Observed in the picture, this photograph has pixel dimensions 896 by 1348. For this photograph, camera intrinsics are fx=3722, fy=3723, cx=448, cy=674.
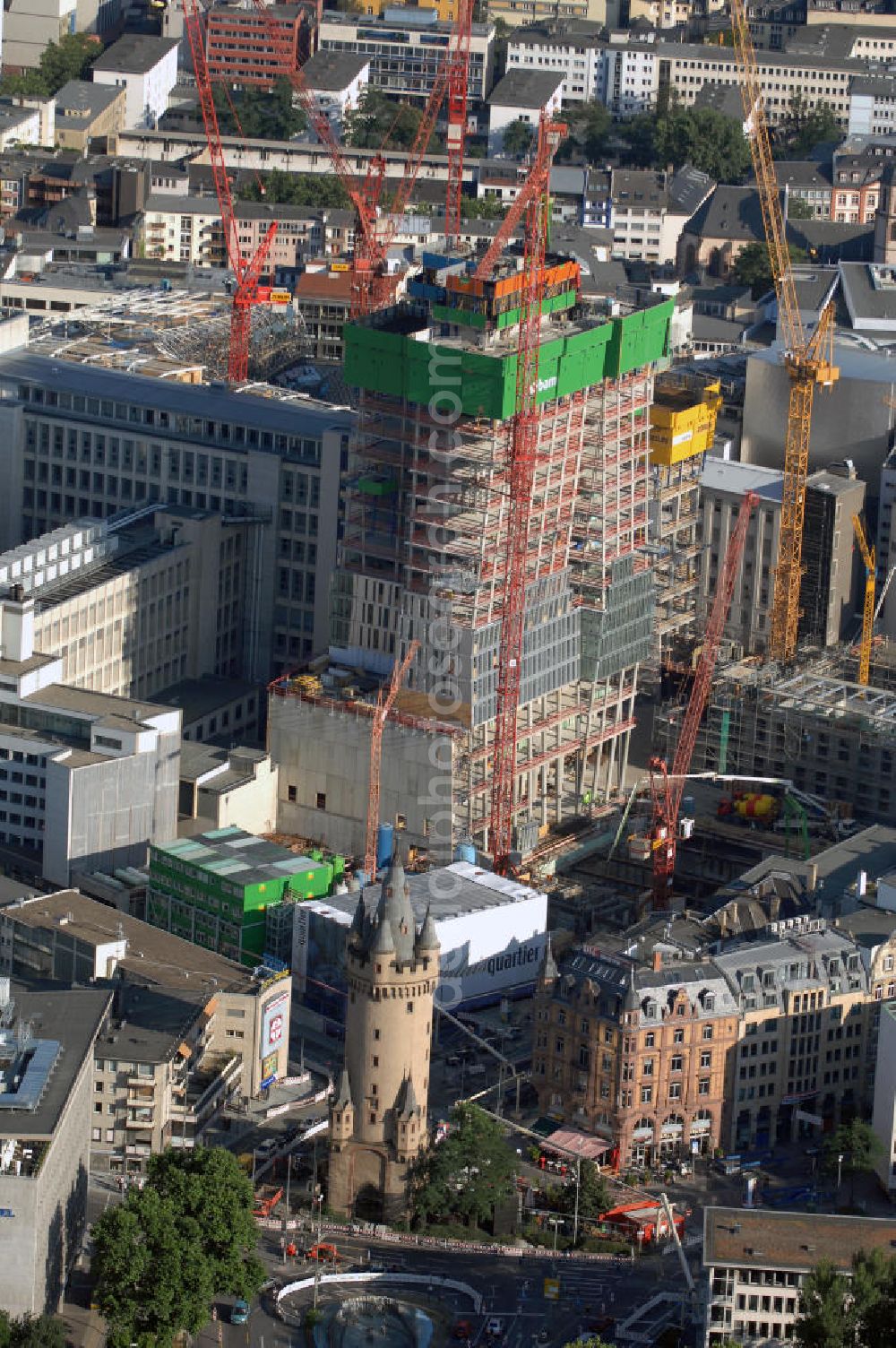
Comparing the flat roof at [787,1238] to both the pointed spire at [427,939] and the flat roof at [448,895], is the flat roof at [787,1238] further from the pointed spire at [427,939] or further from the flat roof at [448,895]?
the flat roof at [448,895]

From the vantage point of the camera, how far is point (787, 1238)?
159375 millimetres

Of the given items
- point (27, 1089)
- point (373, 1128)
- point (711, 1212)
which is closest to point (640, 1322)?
point (711, 1212)

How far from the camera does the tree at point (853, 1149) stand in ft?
567

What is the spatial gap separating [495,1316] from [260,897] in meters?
36.0

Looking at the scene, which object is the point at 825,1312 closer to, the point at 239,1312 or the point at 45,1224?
the point at 239,1312

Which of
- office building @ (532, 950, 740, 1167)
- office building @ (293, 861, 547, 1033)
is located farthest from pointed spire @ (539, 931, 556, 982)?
office building @ (293, 861, 547, 1033)

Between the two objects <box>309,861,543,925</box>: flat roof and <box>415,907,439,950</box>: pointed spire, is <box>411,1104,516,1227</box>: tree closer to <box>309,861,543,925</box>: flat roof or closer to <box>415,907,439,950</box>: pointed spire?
<box>415,907,439,950</box>: pointed spire

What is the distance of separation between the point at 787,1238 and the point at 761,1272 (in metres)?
2.46

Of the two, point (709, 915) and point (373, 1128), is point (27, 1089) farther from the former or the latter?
point (709, 915)

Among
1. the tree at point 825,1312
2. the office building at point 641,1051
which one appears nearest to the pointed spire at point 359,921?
the office building at point 641,1051

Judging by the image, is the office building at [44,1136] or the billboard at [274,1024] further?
the billboard at [274,1024]

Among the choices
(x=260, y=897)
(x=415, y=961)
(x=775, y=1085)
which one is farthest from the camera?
(x=260, y=897)

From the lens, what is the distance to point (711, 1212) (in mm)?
160875

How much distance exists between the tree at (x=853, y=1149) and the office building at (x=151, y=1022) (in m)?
27.1
